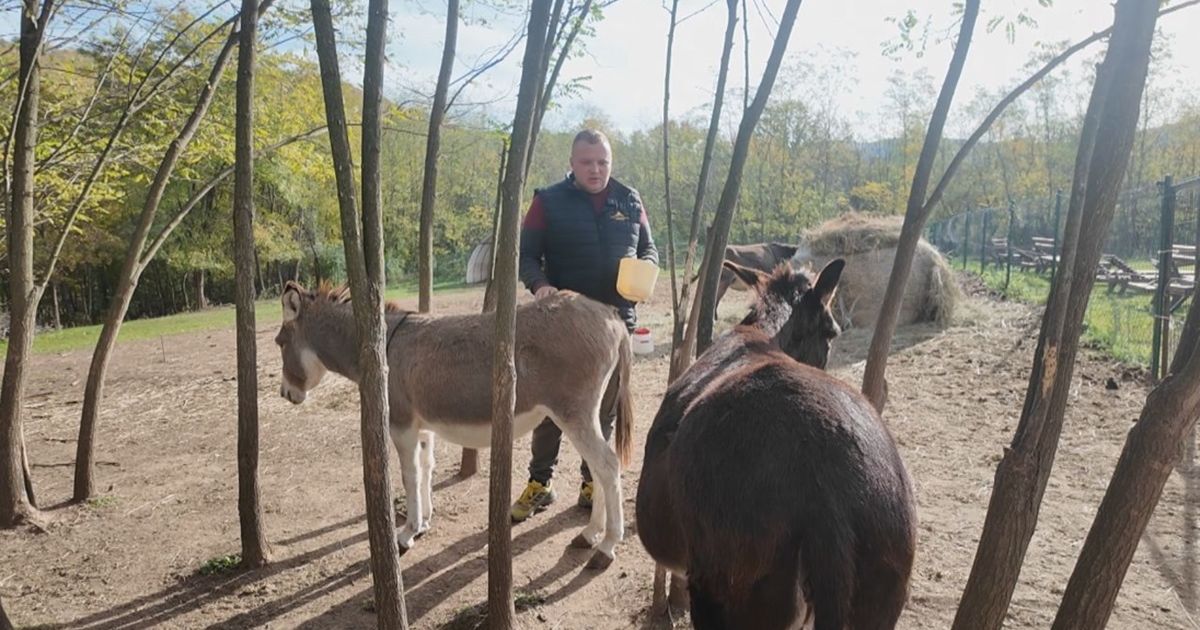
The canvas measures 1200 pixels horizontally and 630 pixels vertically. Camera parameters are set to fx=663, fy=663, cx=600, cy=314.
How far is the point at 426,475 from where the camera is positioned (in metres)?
4.89

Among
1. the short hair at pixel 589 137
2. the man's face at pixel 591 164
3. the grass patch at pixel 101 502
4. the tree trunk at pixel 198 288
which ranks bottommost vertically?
the tree trunk at pixel 198 288

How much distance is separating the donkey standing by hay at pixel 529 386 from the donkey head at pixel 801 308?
4.17ft

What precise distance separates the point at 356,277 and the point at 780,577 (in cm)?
174

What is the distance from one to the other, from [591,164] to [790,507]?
313 centimetres

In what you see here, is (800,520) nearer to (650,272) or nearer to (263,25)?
(650,272)

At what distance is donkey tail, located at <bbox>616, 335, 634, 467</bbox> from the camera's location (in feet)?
15.0

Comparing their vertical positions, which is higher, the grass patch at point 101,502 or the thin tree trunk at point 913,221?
the thin tree trunk at point 913,221

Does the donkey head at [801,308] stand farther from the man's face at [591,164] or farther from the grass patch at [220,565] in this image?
the grass patch at [220,565]

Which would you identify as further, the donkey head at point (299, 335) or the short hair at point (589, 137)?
the donkey head at point (299, 335)

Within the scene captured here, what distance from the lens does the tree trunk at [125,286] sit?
469 cm

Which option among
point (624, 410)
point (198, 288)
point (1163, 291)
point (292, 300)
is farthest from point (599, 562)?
point (198, 288)

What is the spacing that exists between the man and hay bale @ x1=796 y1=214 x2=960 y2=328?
7.82 m

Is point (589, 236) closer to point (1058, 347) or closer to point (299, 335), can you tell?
point (299, 335)

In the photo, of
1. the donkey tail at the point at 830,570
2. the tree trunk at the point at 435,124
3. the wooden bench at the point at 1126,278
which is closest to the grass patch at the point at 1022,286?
the wooden bench at the point at 1126,278
